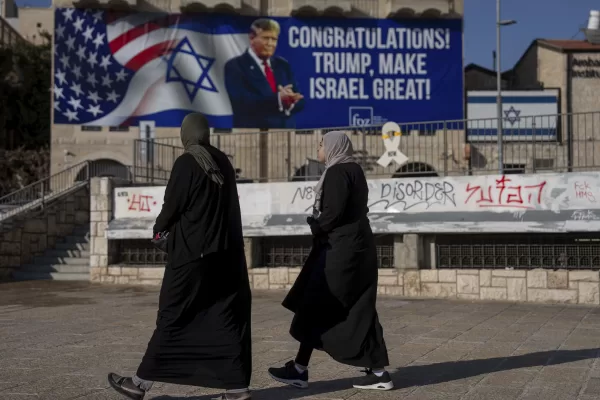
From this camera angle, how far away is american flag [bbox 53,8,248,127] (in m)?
27.9

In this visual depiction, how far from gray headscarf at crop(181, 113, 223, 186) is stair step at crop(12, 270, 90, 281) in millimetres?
11888

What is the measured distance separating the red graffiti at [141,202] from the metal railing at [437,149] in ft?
3.01

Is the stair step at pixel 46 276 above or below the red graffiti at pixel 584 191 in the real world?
below

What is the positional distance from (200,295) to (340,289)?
3.57 ft

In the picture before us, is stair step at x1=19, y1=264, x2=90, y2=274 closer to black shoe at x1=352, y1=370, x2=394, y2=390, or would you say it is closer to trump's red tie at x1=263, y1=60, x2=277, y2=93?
black shoe at x1=352, y1=370, x2=394, y2=390

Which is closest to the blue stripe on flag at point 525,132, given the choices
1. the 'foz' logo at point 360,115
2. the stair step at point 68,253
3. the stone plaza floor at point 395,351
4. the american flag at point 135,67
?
the stone plaza floor at point 395,351

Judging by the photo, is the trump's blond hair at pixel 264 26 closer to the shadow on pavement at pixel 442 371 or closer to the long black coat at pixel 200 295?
the shadow on pavement at pixel 442 371

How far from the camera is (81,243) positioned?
17609mm

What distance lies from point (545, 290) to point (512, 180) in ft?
6.02

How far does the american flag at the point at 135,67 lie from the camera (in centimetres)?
2786

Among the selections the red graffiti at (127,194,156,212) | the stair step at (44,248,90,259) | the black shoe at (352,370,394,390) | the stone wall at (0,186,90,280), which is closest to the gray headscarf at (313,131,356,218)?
the black shoe at (352,370,394,390)

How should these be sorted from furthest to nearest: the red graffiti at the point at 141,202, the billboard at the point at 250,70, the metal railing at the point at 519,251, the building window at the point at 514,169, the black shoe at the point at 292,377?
the billboard at the point at 250,70
the red graffiti at the point at 141,202
the building window at the point at 514,169
the metal railing at the point at 519,251
the black shoe at the point at 292,377

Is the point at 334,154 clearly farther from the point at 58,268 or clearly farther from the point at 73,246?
the point at 73,246

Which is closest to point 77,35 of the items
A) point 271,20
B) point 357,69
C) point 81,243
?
point 271,20
